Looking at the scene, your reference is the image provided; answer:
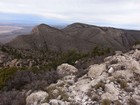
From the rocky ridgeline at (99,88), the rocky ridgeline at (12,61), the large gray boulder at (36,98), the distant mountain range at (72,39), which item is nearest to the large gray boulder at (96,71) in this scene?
the rocky ridgeline at (99,88)

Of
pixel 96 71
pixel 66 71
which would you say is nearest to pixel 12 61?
pixel 66 71

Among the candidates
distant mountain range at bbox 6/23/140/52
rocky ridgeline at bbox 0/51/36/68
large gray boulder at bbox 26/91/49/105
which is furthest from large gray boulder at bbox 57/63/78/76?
distant mountain range at bbox 6/23/140/52

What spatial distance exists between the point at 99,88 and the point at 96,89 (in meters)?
0.13

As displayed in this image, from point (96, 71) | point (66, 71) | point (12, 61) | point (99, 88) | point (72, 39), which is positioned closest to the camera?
point (99, 88)

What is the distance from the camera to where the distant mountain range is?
133 meters

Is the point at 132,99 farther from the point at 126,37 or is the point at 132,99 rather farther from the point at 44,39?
the point at 126,37

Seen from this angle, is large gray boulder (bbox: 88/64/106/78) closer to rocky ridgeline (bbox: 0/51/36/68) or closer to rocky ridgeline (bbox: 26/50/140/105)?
rocky ridgeline (bbox: 26/50/140/105)

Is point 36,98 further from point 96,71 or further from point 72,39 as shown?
point 72,39

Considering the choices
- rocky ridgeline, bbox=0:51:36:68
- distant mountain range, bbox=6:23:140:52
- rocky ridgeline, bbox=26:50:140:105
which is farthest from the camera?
distant mountain range, bbox=6:23:140:52

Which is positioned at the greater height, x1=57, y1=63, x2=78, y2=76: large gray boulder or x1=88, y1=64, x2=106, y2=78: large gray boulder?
x1=88, y1=64, x2=106, y2=78: large gray boulder

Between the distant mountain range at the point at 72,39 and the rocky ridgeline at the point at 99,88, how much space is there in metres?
102

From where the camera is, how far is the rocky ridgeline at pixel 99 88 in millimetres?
11203

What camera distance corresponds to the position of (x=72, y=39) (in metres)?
144

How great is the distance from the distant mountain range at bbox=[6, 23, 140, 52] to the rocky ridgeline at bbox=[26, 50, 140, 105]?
334ft
